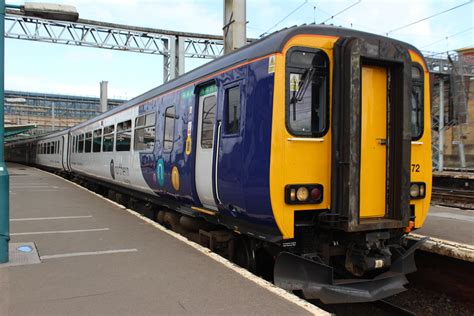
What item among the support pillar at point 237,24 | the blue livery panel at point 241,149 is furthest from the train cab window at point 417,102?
the support pillar at point 237,24

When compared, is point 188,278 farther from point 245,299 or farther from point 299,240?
point 299,240

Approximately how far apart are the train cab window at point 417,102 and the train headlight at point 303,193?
176cm

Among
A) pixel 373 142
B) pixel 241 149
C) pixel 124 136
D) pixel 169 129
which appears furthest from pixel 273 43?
pixel 124 136

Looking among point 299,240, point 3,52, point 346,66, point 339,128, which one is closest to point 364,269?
point 299,240

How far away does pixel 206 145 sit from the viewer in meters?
6.07

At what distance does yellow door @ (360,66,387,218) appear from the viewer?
492 cm

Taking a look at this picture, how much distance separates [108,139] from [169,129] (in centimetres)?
538

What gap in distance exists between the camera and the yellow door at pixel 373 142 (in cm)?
492

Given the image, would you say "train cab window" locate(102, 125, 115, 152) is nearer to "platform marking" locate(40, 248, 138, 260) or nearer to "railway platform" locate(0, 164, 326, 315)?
"railway platform" locate(0, 164, 326, 315)

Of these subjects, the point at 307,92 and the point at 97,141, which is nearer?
the point at 307,92

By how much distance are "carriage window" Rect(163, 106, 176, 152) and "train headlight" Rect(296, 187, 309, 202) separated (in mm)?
3121

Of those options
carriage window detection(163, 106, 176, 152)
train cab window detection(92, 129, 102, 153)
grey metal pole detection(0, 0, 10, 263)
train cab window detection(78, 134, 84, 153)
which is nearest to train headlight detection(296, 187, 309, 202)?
carriage window detection(163, 106, 176, 152)

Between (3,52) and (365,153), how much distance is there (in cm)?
443

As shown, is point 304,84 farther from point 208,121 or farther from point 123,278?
point 123,278
